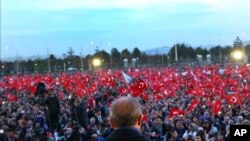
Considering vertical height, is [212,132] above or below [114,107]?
below

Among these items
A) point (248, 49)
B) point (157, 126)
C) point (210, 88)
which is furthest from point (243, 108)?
point (248, 49)

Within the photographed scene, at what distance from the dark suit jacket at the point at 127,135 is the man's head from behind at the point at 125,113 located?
64 mm

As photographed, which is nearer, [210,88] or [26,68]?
[210,88]

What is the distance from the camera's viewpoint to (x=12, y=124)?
54.0 feet

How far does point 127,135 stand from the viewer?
2994 mm

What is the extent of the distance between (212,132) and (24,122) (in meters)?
5.75

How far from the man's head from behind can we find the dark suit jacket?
2.5 inches

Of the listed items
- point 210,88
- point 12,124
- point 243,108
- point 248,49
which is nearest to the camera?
point 12,124

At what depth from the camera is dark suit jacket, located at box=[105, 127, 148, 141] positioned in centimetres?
299

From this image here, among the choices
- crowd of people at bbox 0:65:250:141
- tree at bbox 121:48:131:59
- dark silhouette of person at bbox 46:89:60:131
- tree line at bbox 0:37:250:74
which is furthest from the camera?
tree at bbox 121:48:131:59

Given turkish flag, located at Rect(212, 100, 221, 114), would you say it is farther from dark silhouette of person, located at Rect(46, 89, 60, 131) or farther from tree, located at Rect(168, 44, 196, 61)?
tree, located at Rect(168, 44, 196, 61)

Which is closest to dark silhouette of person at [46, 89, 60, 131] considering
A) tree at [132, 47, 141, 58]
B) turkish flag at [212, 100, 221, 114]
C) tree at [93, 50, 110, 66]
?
turkish flag at [212, 100, 221, 114]

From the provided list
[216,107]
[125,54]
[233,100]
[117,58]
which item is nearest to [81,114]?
[216,107]

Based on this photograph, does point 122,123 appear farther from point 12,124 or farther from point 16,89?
point 16,89
